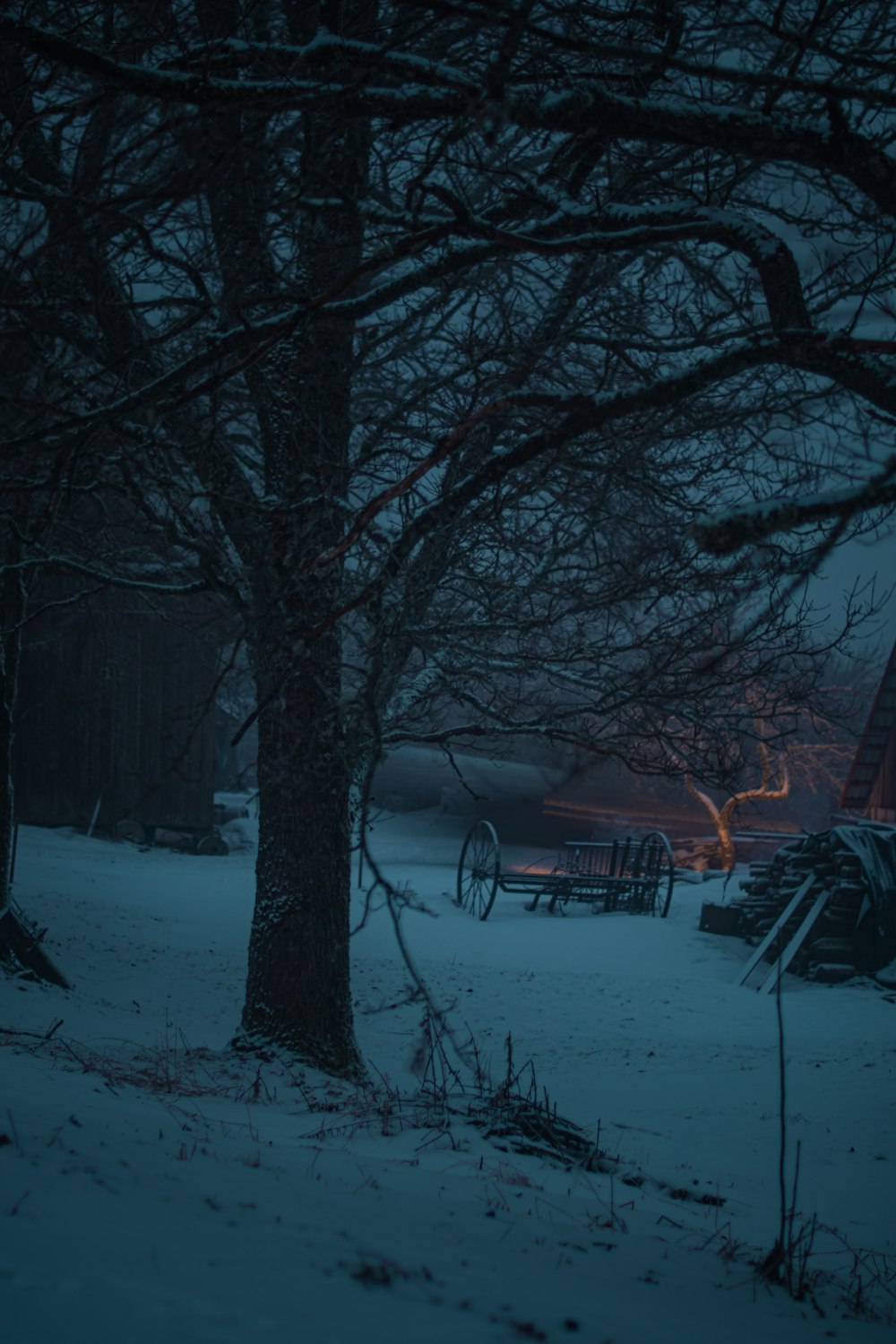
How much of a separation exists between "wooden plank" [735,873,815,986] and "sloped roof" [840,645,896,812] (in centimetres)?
592

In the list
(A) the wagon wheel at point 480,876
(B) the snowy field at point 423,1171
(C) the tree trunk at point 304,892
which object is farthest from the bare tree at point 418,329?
(A) the wagon wheel at point 480,876

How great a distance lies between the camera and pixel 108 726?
17859mm

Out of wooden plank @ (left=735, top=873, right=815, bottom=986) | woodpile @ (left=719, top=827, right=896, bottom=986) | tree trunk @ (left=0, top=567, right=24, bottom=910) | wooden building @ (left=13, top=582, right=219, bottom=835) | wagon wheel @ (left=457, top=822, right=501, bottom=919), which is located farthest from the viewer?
wooden building @ (left=13, top=582, right=219, bottom=835)

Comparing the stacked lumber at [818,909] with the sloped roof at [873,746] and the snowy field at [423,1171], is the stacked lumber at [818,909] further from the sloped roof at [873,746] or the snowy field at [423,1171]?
the sloped roof at [873,746]

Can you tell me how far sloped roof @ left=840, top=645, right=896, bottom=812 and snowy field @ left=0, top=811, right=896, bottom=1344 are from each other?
7989 mm

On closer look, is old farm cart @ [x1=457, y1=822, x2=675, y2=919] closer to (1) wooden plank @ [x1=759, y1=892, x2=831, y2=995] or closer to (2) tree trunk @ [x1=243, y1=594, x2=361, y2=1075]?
(1) wooden plank @ [x1=759, y1=892, x2=831, y2=995]

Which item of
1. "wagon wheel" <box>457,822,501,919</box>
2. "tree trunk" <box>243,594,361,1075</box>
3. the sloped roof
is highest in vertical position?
the sloped roof

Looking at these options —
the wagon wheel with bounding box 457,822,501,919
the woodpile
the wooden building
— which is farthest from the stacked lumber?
the wooden building

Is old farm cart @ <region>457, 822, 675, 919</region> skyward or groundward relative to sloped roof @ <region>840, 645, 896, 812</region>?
groundward

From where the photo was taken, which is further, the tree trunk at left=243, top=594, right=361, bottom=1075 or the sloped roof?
the sloped roof

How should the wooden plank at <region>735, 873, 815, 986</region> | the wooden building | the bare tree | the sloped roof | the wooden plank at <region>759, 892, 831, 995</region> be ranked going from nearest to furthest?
the bare tree → the wooden plank at <region>759, 892, 831, 995</region> → the wooden plank at <region>735, 873, 815, 986</region> → the sloped roof → the wooden building

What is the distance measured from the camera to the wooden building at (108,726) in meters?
17.0

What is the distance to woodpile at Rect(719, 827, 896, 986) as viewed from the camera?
10.5 meters

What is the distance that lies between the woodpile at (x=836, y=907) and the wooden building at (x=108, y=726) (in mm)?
10586
